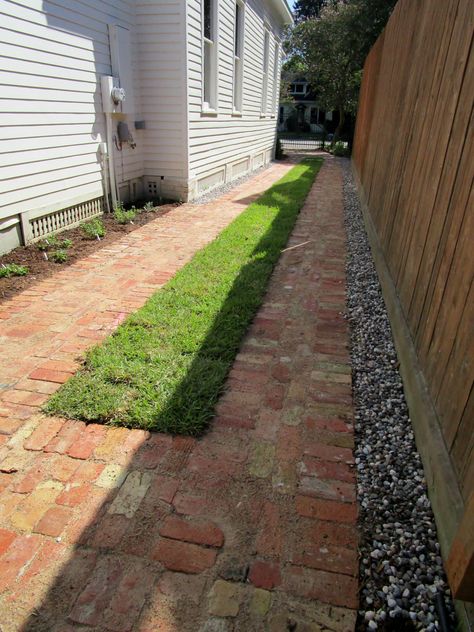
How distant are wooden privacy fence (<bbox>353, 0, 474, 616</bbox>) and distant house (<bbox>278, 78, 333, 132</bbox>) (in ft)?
128

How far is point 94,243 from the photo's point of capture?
5.21 meters

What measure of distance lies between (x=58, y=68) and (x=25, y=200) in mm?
1623

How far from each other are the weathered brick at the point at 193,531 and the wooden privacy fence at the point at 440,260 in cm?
82

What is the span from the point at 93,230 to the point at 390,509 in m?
4.80

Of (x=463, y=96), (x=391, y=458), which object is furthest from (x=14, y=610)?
(x=463, y=96)

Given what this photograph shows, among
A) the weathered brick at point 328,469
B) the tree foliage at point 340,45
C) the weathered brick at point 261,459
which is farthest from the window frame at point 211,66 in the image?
the tree foliage at point 340,45

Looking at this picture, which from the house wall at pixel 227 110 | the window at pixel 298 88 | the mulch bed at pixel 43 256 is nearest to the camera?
the mulch bed at pixel 43 256

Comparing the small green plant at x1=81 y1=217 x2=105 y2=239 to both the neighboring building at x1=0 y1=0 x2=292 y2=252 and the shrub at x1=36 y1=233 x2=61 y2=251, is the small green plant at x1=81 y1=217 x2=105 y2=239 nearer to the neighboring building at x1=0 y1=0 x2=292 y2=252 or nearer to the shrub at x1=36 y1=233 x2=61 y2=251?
the neighboring building at x1=0 y1=0 x2=292 y2=252

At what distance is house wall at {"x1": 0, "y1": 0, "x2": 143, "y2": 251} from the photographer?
435 centimetres

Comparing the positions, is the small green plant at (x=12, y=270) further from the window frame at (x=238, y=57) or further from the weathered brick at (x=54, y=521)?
the window frame at (x=238, y=57)

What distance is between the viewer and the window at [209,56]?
7957mm

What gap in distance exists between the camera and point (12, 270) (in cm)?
411

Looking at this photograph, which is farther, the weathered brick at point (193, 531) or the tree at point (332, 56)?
the tree at point (332, 56)

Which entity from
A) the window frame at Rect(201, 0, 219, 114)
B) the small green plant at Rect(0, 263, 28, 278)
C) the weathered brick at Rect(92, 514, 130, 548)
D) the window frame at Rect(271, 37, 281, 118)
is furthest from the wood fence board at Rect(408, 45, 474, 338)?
the window frame at Rect(271, 37, 281, 118)
